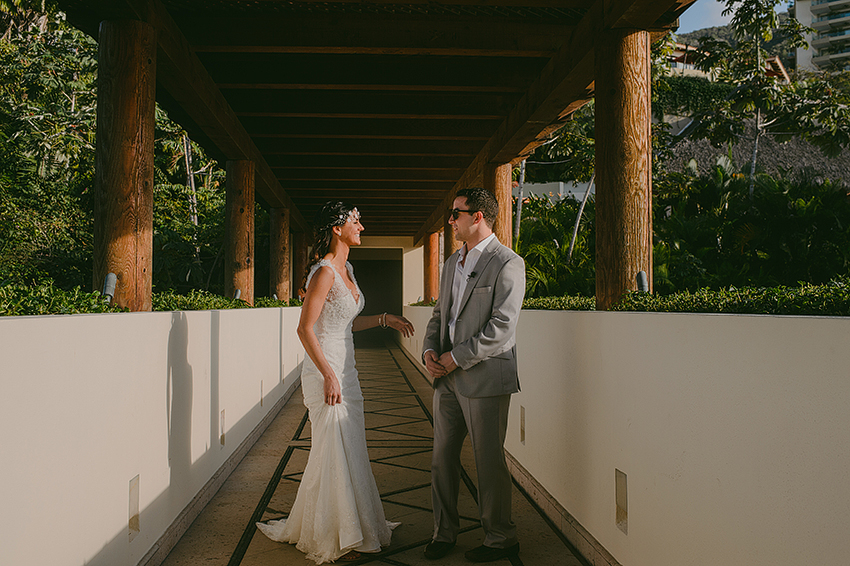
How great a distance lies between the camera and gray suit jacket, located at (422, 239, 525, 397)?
293cm

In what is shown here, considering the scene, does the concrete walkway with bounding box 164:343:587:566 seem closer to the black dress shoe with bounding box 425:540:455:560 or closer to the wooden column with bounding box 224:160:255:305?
the black dress shoe with bounding box 425:540:455:560

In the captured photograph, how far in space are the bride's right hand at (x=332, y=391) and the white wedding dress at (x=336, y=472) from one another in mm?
83

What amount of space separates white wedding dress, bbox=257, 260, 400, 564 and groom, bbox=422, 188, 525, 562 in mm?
334

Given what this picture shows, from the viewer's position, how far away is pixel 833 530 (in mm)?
1462

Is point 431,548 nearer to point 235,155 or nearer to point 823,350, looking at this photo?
point 823,350

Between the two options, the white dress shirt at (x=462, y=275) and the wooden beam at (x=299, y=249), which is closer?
the white dress shirt at (x=462, y=275)

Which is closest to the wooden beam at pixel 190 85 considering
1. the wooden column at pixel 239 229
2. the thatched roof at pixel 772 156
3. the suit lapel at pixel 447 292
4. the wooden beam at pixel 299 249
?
the wooden column at pixel 239 229

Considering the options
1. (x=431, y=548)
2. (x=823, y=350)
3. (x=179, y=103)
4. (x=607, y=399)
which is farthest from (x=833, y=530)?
(x=179, y=103)

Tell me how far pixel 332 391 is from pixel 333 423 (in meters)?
0.17

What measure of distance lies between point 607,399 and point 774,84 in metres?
13.1

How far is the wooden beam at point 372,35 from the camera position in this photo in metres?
4.92

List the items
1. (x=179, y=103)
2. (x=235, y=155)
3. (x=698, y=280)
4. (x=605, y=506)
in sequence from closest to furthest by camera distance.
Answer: (x=605, y=506) < (x=179, y=103) < (x=235, y=155) < (x=698, y=280)

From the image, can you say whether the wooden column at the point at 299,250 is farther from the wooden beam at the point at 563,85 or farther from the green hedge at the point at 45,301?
the green hedge at the point at 45,301

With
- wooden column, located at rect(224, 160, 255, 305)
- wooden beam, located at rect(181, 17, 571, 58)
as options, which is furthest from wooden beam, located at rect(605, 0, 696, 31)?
wooden column, located at rect(224, 160, 255, 305)
